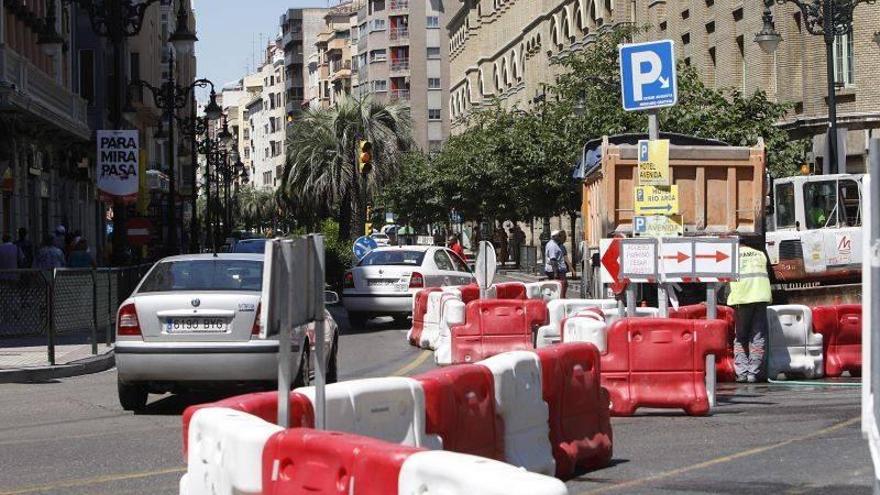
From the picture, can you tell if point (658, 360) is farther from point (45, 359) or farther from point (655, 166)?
point (45, 359)

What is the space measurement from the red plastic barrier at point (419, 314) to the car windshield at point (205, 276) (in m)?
10.3

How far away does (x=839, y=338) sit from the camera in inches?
734

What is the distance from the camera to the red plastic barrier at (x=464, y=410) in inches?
357

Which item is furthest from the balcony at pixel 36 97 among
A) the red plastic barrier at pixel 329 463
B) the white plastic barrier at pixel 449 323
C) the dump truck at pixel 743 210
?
the red plastic barrier at pixel 329 463

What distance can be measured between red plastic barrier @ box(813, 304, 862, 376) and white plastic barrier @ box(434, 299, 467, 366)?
5039mm

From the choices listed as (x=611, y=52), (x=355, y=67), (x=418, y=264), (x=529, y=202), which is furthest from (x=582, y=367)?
(x=355, y=67)

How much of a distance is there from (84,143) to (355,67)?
378 ft

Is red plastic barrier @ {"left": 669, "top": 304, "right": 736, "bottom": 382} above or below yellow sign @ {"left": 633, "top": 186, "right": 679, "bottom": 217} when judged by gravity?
below

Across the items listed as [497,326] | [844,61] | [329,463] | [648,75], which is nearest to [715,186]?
[497,326]

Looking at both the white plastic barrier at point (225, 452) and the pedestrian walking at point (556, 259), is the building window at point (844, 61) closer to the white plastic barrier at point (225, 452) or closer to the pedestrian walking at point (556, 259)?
the pedestrian walking at point (556, 259)

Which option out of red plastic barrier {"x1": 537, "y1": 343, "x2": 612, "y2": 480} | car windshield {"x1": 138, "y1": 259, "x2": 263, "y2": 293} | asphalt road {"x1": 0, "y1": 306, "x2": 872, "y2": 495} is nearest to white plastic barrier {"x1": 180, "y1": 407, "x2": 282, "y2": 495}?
asphalt road {"x1": 0, "y1": 306, "x2": 872, "y2": 495}

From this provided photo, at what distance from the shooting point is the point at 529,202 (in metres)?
60.6

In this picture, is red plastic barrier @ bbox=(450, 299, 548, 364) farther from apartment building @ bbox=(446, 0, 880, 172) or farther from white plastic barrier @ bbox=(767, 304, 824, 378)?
apartment building @ bbox=(446, 0, 880, 172)

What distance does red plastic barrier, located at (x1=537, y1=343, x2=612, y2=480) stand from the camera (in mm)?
10508
